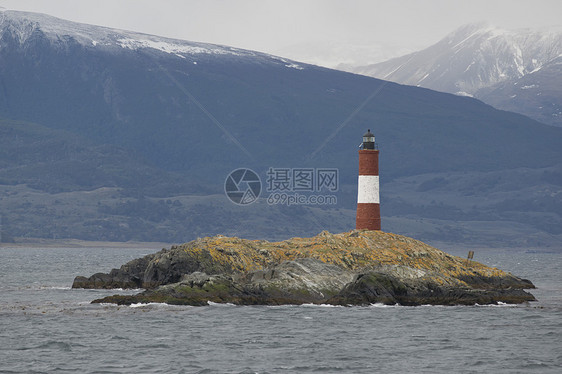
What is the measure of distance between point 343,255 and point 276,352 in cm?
2393

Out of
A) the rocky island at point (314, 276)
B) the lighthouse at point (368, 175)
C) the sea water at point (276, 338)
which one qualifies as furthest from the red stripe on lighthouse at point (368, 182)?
the sea water at point (276, 338)

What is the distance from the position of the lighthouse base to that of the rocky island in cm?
137

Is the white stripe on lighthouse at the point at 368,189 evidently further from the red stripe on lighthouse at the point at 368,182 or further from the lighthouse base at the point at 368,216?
the lighthouse base at the point at 368,216

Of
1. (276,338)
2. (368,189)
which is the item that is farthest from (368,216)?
(276,338)

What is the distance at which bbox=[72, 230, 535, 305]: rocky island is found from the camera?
60.1 m

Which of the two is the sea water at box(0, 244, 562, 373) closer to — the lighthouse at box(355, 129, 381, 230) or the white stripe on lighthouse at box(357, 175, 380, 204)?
the white stripe on lighthouse at box(357, 175, 380, 204)

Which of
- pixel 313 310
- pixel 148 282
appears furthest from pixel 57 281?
pixel 313 310

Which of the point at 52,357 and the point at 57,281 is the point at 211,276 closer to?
the point at 52,357

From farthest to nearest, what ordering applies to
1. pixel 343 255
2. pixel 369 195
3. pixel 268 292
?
pixel 369 195, pixel 343 255, pixel 268 292

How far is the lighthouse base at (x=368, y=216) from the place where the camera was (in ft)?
243

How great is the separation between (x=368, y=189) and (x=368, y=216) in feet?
10.1

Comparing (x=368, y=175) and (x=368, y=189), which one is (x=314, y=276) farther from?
(x=368, y=175)

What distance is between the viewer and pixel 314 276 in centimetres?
6191

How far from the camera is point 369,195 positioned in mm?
72438
